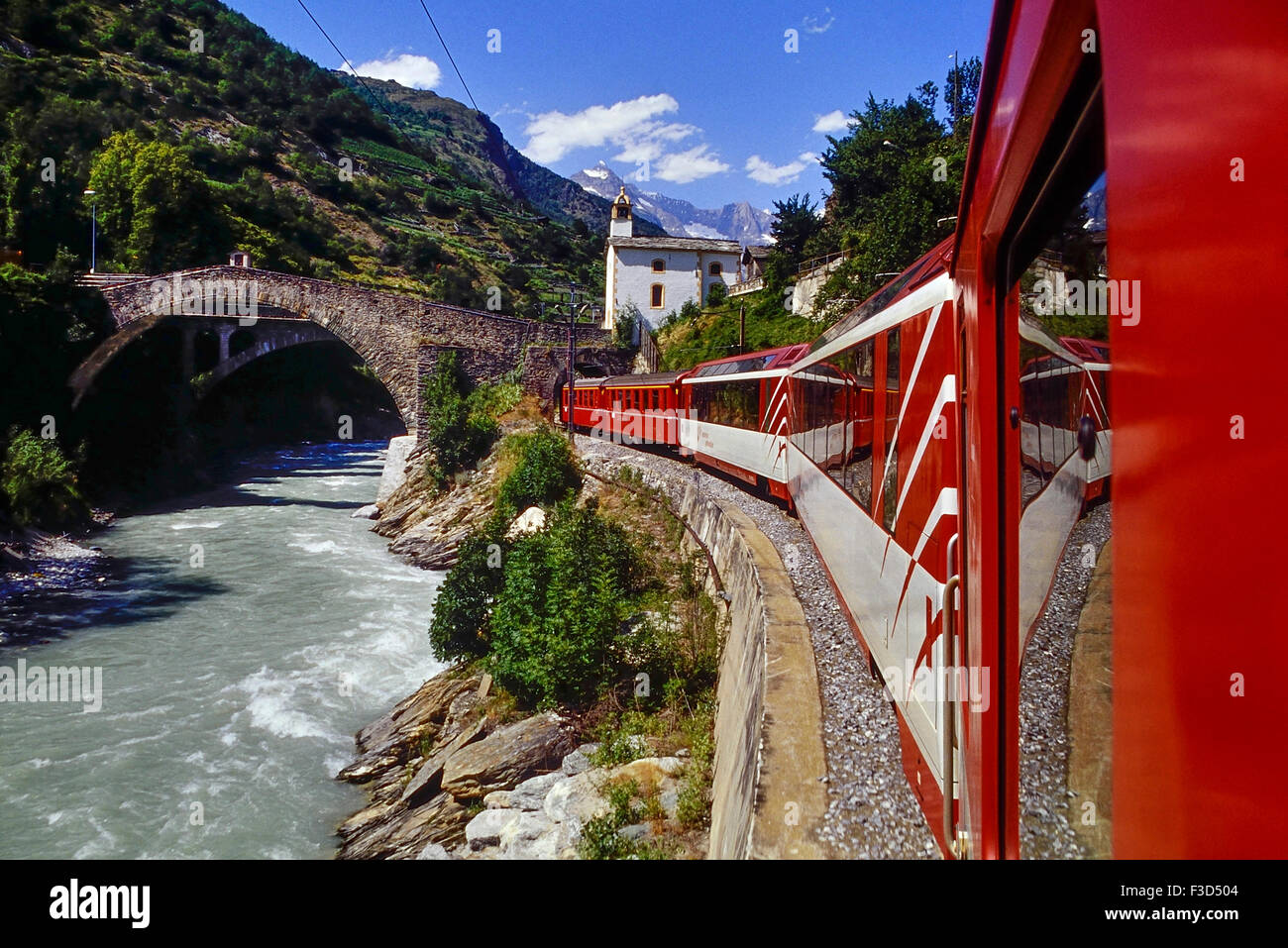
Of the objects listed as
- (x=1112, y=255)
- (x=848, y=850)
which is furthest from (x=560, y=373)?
(x=1112, y=255)

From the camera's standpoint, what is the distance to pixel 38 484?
768 inches

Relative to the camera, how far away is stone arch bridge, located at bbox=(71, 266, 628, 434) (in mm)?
28766

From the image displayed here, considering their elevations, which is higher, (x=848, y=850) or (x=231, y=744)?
(x=848, y=850)

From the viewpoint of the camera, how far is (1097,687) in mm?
1175

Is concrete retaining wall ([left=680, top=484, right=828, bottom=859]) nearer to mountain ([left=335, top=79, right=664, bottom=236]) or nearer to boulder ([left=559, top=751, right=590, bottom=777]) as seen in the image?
boulder ([left=559, top=751, right=590, bottom=777])

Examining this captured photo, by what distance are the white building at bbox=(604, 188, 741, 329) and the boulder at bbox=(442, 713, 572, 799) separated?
31564 millimetres

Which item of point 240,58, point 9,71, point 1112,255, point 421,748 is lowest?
point 421,748

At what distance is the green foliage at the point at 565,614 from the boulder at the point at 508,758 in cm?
54

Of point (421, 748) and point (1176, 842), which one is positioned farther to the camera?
point (421, 748)

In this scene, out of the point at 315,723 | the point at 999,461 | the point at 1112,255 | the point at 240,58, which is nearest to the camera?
the point at 1112,255

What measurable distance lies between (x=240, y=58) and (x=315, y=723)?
80.2 meters

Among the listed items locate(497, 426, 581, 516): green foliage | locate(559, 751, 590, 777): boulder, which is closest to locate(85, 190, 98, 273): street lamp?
locate(497, 426, 581, 516): green foliage

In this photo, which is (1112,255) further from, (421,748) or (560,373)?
(560,373)

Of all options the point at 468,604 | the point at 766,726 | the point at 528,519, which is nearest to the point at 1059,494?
the point at 766,726
